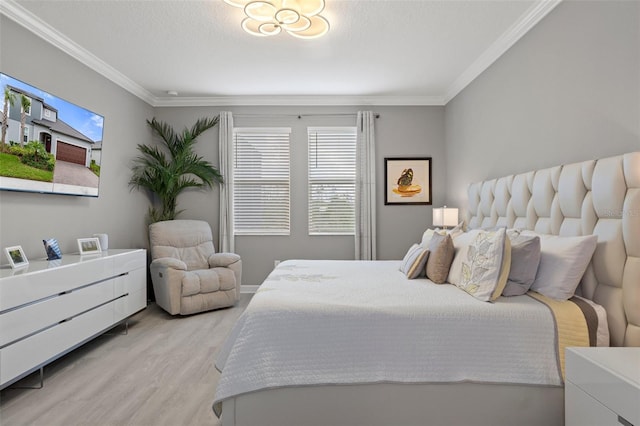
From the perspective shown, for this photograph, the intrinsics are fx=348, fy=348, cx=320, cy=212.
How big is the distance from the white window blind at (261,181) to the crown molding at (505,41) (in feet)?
7.62

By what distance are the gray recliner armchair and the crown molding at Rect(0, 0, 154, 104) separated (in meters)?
1.70

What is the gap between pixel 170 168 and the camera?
14.9 ft

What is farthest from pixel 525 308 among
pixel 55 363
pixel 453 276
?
pixel 55 363

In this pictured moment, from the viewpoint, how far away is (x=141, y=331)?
3.40 meters

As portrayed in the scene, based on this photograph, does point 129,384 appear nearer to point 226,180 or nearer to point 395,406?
point 395,406

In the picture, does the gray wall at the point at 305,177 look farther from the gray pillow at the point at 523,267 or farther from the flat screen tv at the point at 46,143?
the gray pillow at the point at 523,267

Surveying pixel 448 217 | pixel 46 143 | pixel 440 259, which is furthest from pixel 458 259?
pixel 46 143

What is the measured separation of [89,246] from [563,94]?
4091 millimetres

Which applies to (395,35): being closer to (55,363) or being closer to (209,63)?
(209,63)

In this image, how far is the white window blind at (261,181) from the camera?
4.90m

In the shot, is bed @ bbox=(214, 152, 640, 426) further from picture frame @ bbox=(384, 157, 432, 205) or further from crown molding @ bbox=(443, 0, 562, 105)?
picture frame @ bbox=(384, 157, 432, 205)

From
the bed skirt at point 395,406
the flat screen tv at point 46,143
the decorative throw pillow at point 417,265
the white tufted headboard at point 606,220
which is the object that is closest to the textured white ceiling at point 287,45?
the flat screen tv at point 46,143

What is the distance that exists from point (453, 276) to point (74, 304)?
275 cm

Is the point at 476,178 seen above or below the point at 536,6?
below
